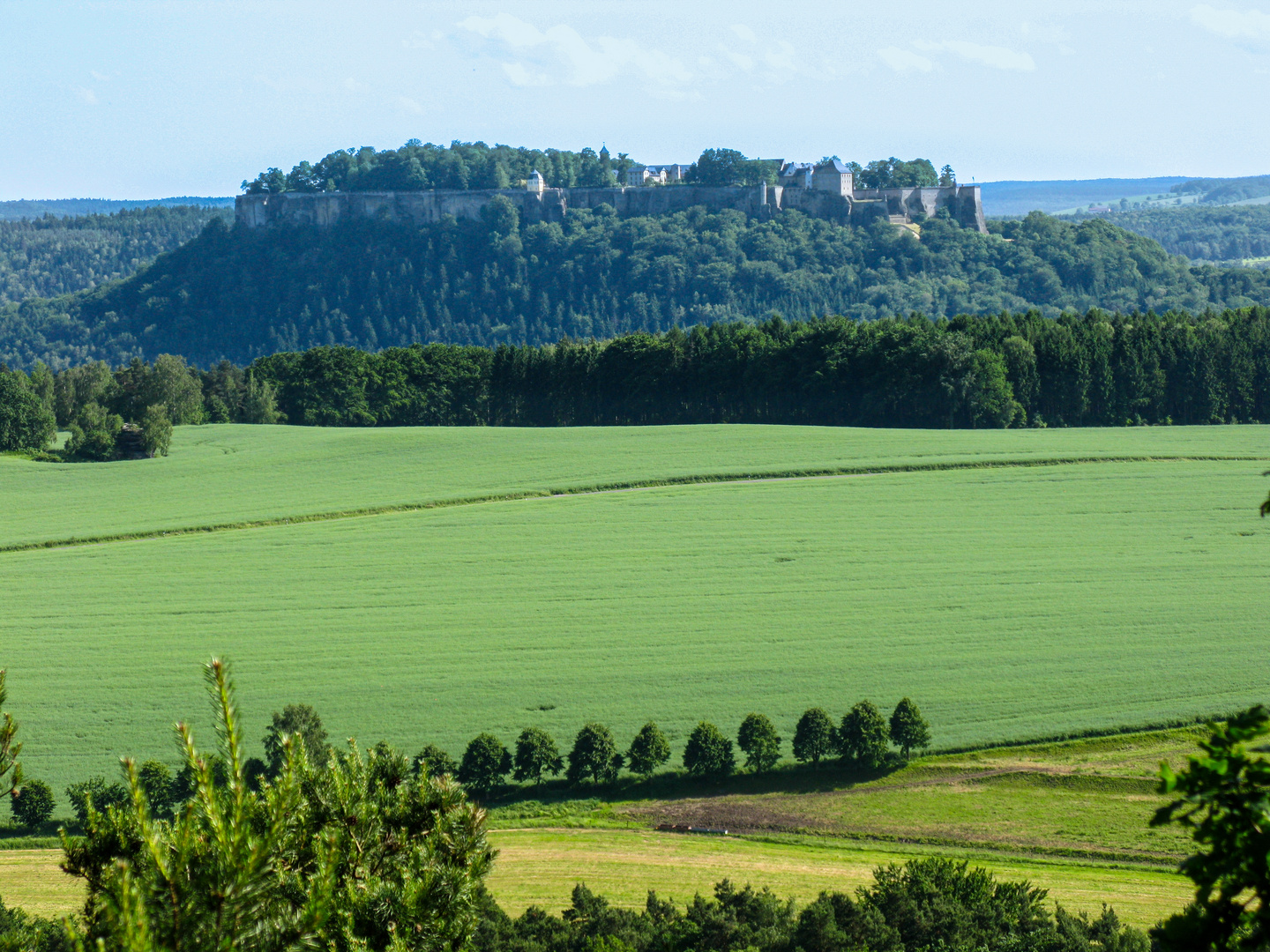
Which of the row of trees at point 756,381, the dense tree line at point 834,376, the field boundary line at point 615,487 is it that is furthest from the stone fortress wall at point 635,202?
the field boundary line at point 615,487

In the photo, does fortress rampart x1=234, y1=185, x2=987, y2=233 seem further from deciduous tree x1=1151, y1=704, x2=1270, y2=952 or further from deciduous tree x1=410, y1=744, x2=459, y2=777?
deciduous tree x1=1151, y1=704, x2=1270, y2=952

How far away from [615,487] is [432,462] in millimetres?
10984

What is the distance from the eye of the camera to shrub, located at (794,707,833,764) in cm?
2436

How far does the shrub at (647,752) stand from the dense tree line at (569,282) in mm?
104852

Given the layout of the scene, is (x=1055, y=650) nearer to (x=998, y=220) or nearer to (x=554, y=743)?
(x=554, y=743)

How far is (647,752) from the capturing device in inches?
946

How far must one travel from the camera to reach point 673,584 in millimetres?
37594

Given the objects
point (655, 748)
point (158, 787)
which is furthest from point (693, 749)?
point (158, 787)

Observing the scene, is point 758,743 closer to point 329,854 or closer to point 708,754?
point 708,754

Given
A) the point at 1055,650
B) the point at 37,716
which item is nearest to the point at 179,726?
the point at 37,716

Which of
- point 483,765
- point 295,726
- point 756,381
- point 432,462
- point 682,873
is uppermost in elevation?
point 756,381

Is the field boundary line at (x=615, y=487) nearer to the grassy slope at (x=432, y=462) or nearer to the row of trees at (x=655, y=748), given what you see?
the grassy slope at (x=432, y=462)

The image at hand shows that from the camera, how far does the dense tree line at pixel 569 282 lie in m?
128

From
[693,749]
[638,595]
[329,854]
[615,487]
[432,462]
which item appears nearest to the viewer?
[329,854]
